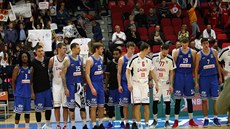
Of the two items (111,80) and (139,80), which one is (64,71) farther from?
(139,80)

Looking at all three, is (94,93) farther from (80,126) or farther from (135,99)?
(80,126)

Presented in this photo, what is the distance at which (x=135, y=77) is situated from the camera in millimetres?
10656

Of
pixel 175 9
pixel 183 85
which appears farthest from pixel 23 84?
pixel 175 9

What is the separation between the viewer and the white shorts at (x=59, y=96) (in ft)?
35.3

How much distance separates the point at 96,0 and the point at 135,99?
10989 millimetres

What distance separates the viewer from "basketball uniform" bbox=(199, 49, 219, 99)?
1116cm

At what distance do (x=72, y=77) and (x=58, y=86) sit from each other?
0.38 meters

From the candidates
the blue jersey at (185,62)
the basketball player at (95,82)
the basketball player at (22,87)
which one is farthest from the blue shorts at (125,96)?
the basketball player at (22,87)

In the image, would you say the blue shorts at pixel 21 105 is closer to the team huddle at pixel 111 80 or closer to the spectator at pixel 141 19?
the team huddle at pixel 111 80

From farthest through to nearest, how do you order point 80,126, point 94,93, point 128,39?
point 128,39, point 80,126, point 94,93

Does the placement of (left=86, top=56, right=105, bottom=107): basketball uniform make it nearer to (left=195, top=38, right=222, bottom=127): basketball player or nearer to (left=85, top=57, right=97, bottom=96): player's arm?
(left=85, top=57, right=97, bottom=96): player's arm

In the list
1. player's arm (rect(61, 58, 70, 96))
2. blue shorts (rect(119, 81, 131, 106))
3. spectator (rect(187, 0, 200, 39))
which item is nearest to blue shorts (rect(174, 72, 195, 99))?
blue shorts (rect(119, 81, 131, 106))

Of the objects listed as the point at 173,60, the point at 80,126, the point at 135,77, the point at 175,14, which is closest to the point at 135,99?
the point at 135,77

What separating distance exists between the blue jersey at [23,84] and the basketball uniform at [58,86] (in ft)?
1.91
